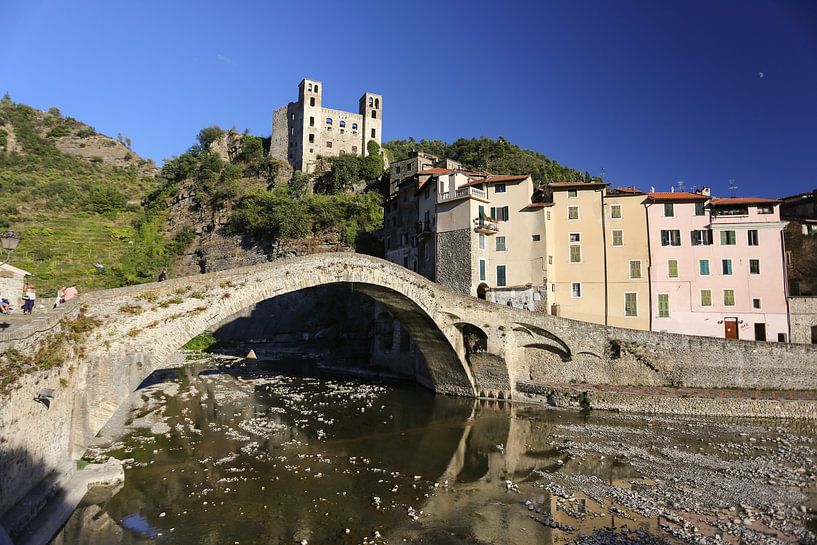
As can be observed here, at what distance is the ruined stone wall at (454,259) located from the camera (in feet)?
98.7

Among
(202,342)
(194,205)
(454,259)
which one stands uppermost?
(194,205)

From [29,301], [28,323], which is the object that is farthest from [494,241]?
[28,323]

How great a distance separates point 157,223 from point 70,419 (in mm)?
56302

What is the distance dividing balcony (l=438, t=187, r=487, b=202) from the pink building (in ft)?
33.8

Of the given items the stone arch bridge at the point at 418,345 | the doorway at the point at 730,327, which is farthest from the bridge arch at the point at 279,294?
the doorway at the point at 730,327

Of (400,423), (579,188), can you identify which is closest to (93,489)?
(400,423)

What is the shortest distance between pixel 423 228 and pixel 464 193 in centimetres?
461

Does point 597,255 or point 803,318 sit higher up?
point 597,255

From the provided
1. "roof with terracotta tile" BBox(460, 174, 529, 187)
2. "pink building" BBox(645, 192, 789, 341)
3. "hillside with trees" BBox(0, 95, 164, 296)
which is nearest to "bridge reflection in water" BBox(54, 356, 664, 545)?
"pink building" BBox(645, 192, 789, 341)

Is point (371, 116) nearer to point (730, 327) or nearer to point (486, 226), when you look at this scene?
point (486, 226)

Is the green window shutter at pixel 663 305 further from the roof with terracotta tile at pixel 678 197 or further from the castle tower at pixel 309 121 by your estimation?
the castle tower at pixel 309 121

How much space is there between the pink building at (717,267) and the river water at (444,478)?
888 cm

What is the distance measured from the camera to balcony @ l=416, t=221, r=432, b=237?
1298 inches

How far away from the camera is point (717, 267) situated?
26.9m
